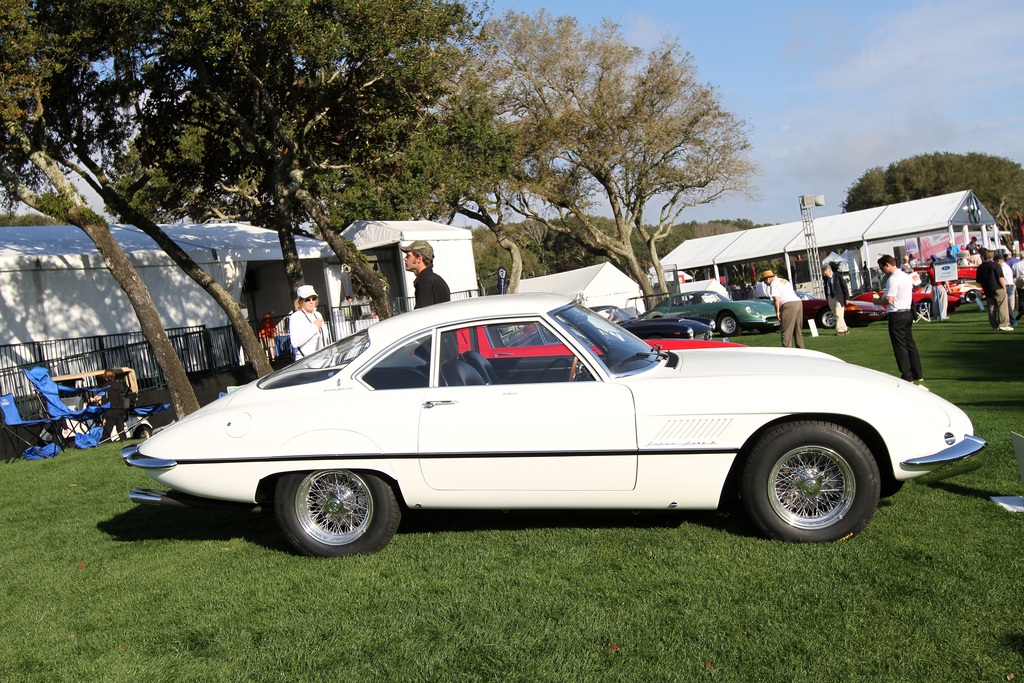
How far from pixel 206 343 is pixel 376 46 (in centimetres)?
713

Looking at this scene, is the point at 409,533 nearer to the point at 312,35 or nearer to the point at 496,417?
the point at 496,417

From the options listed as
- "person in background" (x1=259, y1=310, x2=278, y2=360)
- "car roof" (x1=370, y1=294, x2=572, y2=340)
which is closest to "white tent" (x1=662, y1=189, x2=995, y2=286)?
"person in background" (x1=259, y1=310, x2=278, y2=360)

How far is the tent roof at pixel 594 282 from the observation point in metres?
34.8

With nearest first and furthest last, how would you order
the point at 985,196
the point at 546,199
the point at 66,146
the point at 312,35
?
the point at 312,35
the point at 66,146
the point at 546,199
the point at 985,196

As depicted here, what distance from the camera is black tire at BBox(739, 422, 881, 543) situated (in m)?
4.11

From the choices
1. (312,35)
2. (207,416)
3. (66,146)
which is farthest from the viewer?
(66,146)

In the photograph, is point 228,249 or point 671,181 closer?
point 228,249

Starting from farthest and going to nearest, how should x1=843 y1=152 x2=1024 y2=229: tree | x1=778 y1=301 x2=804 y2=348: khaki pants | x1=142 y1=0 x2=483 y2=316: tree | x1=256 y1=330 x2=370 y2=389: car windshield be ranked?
1. x1=843 y1=152 x2=1024 y2=229: tree
2. x1=778 y1=301 x2=804 y2=348: khaki pants
3. x1=142 y1=0 x2=483 y2=316: tree
4. x1=256 y1=330 x2=370 y2=389: car windshield

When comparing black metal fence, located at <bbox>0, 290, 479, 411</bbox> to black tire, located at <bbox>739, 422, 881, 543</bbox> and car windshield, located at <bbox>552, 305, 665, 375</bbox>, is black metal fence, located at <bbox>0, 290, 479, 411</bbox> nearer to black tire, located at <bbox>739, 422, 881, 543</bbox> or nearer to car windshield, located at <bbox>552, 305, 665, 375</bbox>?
car windshield, located at <bbox>552, 305, 665, 375</bbox>

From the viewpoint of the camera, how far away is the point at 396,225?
22656 millimetres

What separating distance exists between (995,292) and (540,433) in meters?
15.2

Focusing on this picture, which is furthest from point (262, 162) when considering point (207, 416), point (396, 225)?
point (207, 416)

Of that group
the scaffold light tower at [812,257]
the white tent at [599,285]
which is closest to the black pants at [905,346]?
the scaffold light tower at [812,257]

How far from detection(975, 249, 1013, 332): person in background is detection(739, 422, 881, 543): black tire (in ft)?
46.4
